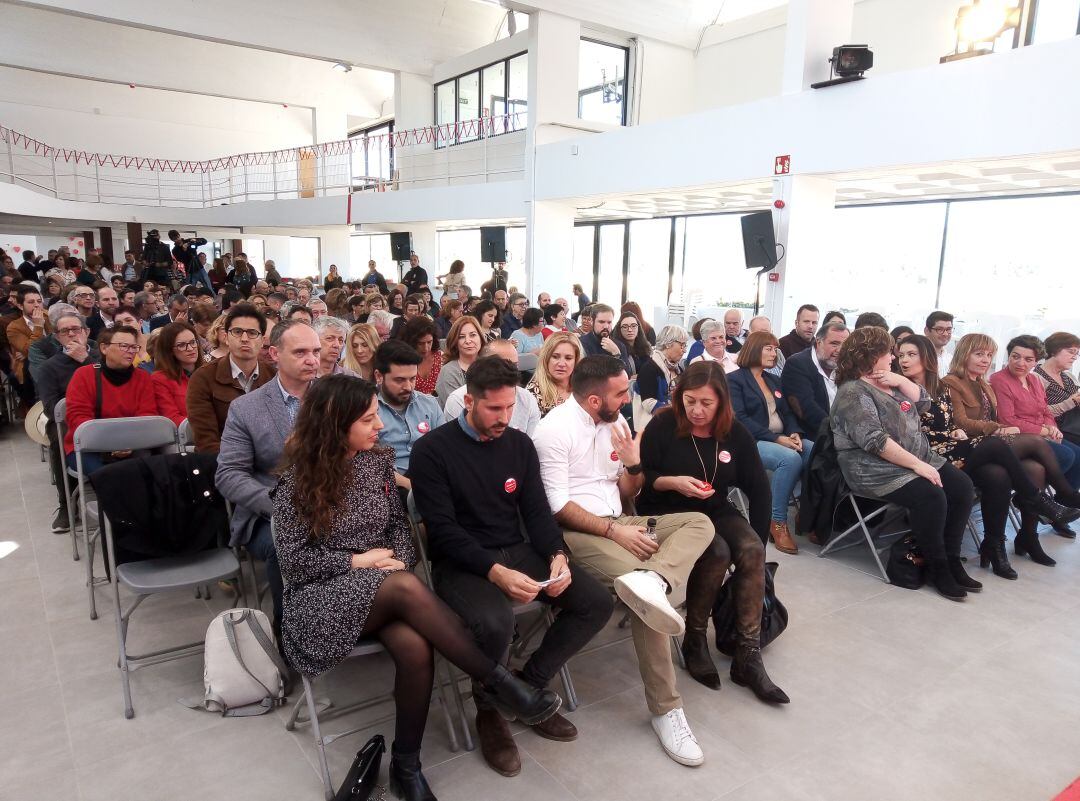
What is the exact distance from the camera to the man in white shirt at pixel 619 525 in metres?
2.47

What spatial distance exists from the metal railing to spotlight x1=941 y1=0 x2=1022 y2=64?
23.9 feet

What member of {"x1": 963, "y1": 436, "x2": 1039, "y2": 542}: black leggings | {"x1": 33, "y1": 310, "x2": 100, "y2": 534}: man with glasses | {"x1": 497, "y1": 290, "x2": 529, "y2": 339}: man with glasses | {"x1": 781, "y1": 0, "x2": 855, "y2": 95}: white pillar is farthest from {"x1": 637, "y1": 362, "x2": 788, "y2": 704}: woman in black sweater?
{"x1": 781, "y1": 0, "x2": 855, "y2": 95}: white pillar

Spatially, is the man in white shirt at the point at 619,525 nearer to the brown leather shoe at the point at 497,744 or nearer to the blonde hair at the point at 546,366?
the brown leather shoe at the point at 497,744

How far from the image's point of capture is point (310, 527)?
7.38 feet

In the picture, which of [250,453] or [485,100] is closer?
[250,453]


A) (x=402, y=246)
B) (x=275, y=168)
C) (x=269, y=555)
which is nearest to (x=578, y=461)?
(x=269, y=555)

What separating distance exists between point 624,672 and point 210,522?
1824 mm

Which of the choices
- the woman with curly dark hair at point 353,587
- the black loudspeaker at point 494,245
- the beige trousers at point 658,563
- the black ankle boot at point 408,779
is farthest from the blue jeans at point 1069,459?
the black loudspeaker at point 494,245

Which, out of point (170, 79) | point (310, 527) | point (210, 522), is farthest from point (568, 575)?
point (170, 79)

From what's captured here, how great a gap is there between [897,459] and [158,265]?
11248 millimetres

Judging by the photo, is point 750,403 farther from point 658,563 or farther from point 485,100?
point 485,100

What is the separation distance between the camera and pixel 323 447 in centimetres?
226

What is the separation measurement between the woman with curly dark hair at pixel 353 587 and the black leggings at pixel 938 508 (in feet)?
7.80

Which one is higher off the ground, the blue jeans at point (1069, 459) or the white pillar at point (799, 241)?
the white pillar at point (799, 241)
